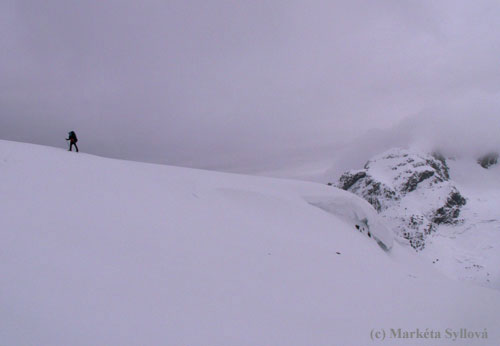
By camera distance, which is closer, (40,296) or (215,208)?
(40,296)

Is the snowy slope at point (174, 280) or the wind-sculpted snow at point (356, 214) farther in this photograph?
the wind-sculpted snow at point (356, 214)

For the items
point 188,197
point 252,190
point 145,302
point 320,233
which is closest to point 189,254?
point 145,302

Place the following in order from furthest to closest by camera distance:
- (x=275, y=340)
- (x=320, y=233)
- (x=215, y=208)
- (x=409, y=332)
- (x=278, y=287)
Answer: (x=320, y=233)
(x=215, y=208)
(x=278, y=287)
(x=409, y=332)
(x=275, y=340)

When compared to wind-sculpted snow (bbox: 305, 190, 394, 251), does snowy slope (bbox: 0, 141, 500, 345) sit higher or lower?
lower

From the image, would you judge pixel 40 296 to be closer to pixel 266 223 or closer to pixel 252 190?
pixel 266 223

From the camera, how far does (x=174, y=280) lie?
4090 mm

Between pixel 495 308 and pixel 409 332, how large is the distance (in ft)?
8.69

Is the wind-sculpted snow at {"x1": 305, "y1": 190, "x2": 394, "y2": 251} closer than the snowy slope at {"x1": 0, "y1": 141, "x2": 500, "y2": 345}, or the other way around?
the snowy slope at {"x1": 0, "y1": 141, "x2": 500, "y2": 345}

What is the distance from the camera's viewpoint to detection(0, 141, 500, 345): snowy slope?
2.99 m

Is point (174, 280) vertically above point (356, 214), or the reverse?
point (356, 214)

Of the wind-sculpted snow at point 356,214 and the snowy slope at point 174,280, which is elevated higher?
the wind-sculpted snow at point 356,214

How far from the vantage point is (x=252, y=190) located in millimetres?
11469

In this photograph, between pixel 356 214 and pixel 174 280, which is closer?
pixel 174 280

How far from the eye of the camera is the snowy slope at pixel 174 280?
2988mm
